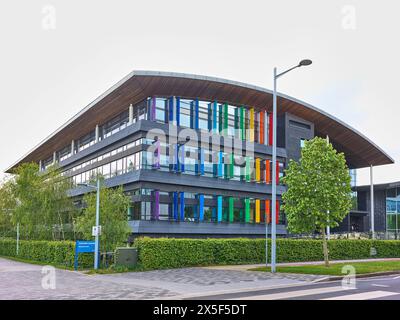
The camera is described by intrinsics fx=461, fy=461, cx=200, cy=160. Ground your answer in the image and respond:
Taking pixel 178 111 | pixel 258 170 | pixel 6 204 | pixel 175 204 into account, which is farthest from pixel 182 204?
pixel 6 204

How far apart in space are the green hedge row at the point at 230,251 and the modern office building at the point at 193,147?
8735mm

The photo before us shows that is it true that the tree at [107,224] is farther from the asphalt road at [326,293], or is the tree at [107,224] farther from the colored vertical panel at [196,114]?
the colored vertical panel at [196,114]

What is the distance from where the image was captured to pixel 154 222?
3828 cm

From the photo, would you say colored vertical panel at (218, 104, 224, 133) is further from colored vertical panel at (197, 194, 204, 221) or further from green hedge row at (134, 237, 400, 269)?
green hedge row at (134, 237, 400, 269)

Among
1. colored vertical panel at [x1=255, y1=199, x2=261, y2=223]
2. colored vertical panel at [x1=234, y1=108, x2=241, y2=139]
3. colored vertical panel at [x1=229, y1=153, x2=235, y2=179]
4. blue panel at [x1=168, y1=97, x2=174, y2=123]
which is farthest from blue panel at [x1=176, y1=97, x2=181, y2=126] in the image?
colored vertical panel at [x1=255, y1=199, x2=261, y2=223]

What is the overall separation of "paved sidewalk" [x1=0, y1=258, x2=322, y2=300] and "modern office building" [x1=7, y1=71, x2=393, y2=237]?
611 inches

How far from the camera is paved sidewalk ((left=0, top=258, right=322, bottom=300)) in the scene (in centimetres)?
1471

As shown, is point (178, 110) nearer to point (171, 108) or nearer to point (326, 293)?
point (171, 108)

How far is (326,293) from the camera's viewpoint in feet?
47.8

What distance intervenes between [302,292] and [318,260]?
18.8 m

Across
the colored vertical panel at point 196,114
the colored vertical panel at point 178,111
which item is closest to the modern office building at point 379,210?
the colored vertical panel at point 196,114

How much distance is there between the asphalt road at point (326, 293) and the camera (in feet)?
44.7

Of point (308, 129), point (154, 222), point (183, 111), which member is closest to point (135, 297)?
point (154, 222)

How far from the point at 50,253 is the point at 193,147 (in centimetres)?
1591
